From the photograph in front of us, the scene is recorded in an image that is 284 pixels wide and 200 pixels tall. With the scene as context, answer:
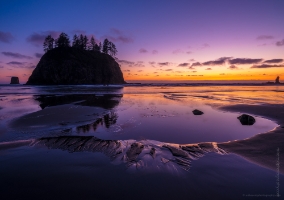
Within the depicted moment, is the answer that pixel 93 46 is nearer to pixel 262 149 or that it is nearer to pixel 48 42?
pixel 48 42

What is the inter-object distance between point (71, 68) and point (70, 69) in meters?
0.67

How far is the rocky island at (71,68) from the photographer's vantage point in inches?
2891

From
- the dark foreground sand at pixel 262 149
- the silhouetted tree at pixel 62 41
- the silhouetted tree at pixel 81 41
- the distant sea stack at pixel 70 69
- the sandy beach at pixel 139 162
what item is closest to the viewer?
the sandy beach at pixel 139 162

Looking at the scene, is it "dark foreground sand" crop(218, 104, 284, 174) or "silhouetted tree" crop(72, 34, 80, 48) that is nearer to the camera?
"dark foreground sand" crop(218, 104, 284, 174)

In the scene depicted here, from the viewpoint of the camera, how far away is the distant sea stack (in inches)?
2891

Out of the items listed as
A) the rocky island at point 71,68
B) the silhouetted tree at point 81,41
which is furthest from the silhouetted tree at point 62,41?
the silhouetted tree at point 81,41

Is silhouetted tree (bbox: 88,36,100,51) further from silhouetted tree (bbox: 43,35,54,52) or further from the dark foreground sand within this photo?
the dark foreground sand

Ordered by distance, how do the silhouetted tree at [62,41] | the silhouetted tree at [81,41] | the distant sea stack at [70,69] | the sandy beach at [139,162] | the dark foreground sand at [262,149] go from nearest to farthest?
the sandy beach at [139,162], the dark foreground sand at [262,149], the distant sea stack at [70,69], the silhouetted tree at [62,41], the silhouetted tree at [81,41]

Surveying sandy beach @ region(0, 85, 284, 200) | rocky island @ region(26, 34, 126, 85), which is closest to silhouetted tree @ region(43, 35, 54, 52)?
rocky island @ region(26, 34, 126, 85)

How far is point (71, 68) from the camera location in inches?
2926

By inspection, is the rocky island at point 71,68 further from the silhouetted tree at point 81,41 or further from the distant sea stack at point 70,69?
the silhouetted tree at point 81,41

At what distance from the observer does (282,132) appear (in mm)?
7219

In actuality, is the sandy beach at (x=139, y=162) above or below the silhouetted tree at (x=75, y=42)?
below

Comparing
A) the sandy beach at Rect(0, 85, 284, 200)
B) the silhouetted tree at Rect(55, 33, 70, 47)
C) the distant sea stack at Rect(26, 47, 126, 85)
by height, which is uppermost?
the silhouetted tree at Rect(55, 33, 70, 47)
